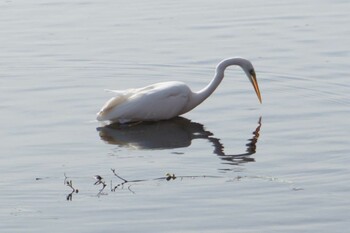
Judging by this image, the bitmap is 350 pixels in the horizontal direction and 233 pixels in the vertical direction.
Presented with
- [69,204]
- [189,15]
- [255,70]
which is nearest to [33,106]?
[255,70]

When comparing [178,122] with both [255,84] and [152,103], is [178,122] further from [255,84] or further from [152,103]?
[255,84]

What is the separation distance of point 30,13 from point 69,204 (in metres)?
9.70

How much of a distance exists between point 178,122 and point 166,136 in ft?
2.49

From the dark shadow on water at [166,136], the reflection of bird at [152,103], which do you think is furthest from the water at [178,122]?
the reflection of bird at [152,103]

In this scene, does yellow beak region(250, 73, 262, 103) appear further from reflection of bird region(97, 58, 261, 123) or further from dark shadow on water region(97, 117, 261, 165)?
dark shadow on water region(97, 117, 261, 165)

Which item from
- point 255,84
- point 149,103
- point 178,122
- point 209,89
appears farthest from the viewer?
point 255,84

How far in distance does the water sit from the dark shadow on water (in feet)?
0.07

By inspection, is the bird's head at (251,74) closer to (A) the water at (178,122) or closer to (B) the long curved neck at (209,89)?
(B) the long curved neck at (209,89)

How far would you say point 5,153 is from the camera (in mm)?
11148

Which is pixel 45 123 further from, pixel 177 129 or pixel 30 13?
pixel 30 13

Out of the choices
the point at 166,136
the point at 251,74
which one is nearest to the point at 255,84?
the point at 251,74

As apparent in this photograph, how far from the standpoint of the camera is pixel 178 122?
13.0 metres

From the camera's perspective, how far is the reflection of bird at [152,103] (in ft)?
41.6

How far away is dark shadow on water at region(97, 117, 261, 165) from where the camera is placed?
11320 millimetres
